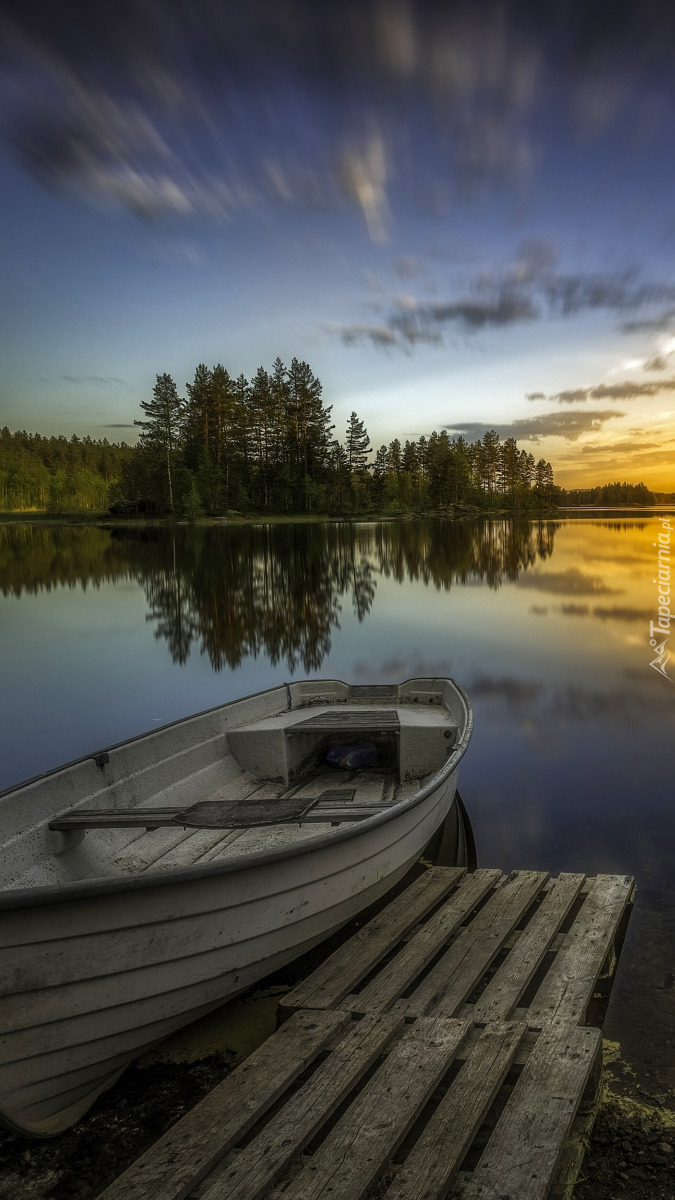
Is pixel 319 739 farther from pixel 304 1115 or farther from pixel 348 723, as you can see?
pixel 304 1115

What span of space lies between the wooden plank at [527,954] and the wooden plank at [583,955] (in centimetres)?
11

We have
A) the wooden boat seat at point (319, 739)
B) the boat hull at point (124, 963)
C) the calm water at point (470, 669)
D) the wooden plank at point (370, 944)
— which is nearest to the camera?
the boat hull at point (124, 963)

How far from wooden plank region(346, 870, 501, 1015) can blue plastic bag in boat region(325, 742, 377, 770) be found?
2.49 m

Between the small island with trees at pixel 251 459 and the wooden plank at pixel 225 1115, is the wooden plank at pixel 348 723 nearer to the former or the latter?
the wooden plank at pixel 225 1115

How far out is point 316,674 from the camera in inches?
665

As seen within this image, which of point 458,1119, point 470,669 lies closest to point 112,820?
point 458,1119

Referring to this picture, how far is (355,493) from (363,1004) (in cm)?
9523

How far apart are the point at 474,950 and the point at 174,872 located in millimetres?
2630

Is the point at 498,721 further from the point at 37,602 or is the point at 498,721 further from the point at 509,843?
the point at 37,602

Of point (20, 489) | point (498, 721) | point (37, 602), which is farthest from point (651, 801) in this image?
point (20, 489)

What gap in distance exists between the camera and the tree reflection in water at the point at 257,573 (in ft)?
71.3

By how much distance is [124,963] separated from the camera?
3928mm

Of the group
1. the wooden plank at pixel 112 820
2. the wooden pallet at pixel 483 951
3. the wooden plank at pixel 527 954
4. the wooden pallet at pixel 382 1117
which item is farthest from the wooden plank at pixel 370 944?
the wooden plank at pixel 112 820

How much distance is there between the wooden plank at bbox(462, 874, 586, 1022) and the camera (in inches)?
177
